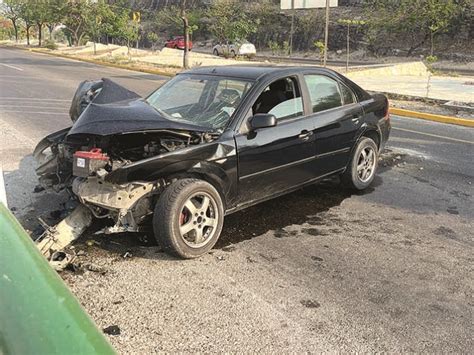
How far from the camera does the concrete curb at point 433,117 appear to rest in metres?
11.3

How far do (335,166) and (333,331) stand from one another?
2.73 meters

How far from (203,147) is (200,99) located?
102 centimetres

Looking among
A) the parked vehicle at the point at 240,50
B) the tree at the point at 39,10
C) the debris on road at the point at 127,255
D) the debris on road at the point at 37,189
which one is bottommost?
the debris on road at the point at 127,255

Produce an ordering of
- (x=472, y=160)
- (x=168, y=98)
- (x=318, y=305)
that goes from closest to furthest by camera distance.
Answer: (x=318, y=305) → (x=168, y=98) → (x=472, y=160)

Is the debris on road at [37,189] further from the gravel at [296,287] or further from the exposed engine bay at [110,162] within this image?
the gravel at [296,287]

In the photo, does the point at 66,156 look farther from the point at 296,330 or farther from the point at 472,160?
the point at 472,160

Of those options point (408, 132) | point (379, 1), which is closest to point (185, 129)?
point (408, 132)

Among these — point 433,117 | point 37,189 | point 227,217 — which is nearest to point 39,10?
point 433,117

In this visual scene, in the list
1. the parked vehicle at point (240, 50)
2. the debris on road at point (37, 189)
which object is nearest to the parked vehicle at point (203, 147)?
the debris on road at point (37, 189)

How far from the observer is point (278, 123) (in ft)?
15.9

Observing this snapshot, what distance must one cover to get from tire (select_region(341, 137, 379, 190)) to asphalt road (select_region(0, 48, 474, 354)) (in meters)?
0.16

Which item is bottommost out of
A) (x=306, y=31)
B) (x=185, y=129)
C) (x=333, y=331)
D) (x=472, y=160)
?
(x=333, y=331)

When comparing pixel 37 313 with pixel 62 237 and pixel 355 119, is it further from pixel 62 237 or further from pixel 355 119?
pixel 355 119

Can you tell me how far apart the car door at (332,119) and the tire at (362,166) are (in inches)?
5.4
